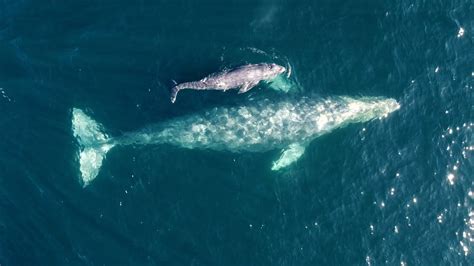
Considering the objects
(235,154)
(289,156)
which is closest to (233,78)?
(235,154)

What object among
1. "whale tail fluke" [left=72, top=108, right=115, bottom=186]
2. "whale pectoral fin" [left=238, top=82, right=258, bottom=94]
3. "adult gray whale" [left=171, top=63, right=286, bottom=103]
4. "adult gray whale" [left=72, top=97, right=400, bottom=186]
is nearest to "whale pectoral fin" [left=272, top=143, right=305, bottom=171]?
"adult gray whale" [left=72, top=97, right=400, bottom=186]

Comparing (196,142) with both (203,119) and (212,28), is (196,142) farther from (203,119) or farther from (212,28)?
(212,28)

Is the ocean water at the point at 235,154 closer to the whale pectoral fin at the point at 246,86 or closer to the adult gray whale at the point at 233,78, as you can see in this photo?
the whale pectoral fin at the point at 246,86

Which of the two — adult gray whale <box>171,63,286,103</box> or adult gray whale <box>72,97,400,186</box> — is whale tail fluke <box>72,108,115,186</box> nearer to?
adult gray whale <box>72,97,400,186</box>

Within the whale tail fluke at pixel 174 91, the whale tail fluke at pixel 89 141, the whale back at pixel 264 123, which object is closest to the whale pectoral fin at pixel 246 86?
the whale back at pixel 264 123

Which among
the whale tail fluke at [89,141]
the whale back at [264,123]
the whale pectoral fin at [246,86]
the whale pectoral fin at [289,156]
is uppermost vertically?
the whale pectoral fin at [246,86]

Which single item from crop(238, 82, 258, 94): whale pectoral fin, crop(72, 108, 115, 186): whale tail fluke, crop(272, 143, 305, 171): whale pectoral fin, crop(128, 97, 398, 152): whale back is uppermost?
crop(238, 82, 258, 94): whale pectoral fin

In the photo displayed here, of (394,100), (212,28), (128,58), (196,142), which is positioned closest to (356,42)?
(394,100)
